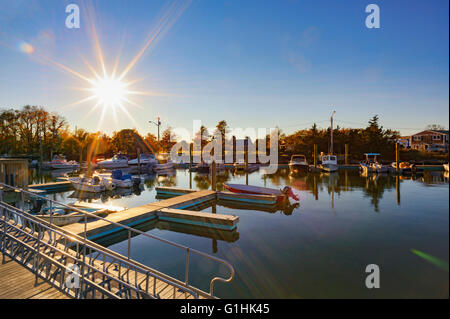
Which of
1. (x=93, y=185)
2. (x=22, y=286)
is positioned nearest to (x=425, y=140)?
(x=93, y=185)

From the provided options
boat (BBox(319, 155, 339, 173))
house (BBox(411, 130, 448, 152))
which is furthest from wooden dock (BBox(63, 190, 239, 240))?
house (BBox(411, 130, 448, 152))

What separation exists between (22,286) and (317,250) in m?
8.98

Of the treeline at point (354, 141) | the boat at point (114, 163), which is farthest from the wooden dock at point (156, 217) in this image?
the treeline at point (354, 141)

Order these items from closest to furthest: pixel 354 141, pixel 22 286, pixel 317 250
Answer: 1. pixel 22 286
2. pixel 317 250
3. pixel 354 141

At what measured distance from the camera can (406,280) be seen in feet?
23.7

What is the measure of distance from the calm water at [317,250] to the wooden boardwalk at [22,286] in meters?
3.48

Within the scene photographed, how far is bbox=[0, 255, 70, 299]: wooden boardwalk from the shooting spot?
5059 millimetres

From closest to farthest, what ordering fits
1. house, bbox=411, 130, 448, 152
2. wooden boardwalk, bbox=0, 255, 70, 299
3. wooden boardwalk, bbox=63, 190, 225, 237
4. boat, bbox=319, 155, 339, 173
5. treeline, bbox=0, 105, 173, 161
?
1. wooden boardwalk, bbox=0, 255, 70, 299
2. wooden boardwalk, bbox=63, 190, 225, 237
3. boat, bbox=319, 155, 339, 173
4. treeline, bbox=0, 105, 173, 161
5. house, bbox=411, 130, 448, 152

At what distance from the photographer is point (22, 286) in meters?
5.35

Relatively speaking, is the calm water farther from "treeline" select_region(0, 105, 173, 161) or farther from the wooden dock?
"treeline" select_region(0, 105, 173, 161)

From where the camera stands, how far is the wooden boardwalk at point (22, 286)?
5059 mm

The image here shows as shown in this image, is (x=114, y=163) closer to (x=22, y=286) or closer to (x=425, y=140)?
(x=22, y=286)

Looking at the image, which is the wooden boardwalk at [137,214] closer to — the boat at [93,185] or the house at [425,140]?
the boat at [93,185]

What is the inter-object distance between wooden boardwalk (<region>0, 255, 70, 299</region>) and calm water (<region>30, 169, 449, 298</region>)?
11.4 feet
